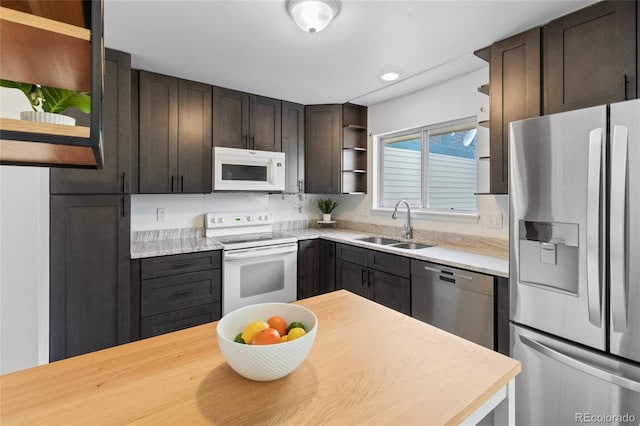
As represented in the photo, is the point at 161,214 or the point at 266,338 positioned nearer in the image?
the point at 266,338

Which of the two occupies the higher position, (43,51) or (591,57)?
(591,57)

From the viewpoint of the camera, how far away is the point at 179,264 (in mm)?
2439

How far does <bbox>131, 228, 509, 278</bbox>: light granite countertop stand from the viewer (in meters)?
1.99

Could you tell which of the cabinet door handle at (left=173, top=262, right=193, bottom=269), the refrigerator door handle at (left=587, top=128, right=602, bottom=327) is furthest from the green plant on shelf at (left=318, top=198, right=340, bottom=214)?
the refrigerator door handle at (left=587, top=128, right=602, bottom=327)

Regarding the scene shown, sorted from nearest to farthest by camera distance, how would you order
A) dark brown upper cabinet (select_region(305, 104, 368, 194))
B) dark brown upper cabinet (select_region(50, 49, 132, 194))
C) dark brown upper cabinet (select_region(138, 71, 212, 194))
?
dark brown upper cabinet (select_region(50, 49, 132, 194)) < dark brown upper cabinet (select_region(138, 71, 212, 194)) < dark brown upper cabinet (select_region(305, 104, 368, 194))

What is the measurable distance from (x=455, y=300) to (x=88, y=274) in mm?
2596

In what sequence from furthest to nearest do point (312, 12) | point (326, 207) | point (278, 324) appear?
point (326, 207)
point (312, 12)
point (278, 324)

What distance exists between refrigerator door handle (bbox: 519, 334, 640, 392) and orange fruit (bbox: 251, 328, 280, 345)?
1.50 meters

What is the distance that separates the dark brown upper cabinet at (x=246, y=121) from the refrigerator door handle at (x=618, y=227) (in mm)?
2739

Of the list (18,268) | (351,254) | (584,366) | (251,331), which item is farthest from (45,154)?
(351,254)

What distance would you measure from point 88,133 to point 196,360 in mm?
655

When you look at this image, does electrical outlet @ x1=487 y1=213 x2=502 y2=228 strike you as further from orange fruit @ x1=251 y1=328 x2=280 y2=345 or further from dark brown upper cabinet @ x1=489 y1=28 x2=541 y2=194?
orange fruit @ x1=251 y1=328 x2=280 y2=345

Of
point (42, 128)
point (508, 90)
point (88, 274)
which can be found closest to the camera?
point (42, 128)

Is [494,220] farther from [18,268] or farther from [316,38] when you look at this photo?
[18,268]
